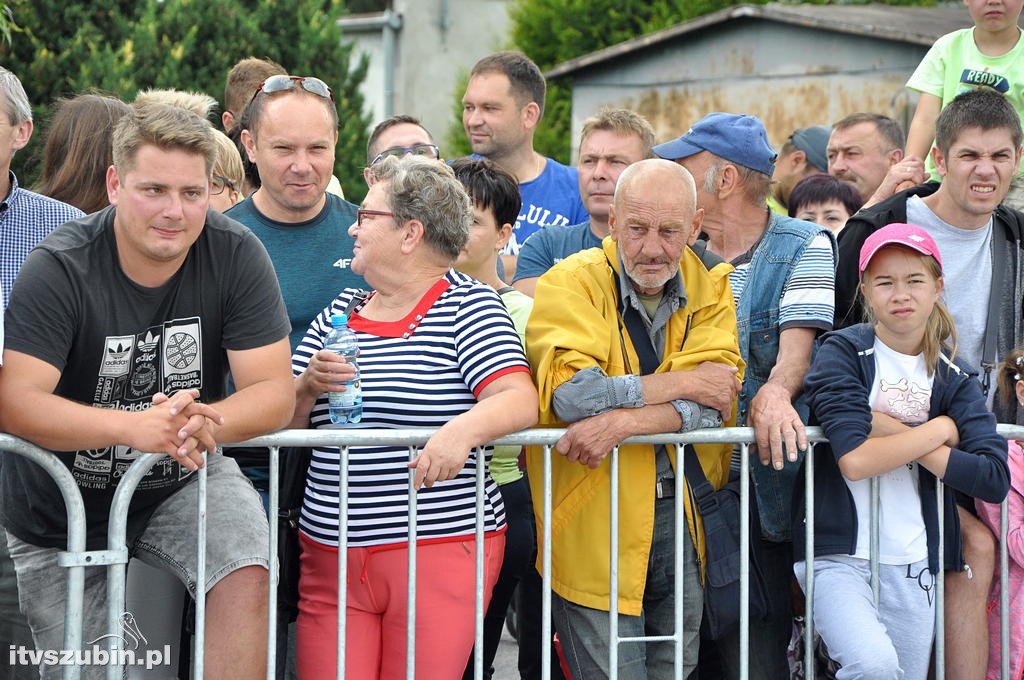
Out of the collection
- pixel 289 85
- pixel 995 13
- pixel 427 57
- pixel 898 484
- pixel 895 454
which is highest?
pixel 427 57

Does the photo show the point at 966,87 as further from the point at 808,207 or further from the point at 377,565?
the point at 377,565

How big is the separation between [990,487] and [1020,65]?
251cm

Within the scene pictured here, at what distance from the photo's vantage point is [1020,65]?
543 centimetres

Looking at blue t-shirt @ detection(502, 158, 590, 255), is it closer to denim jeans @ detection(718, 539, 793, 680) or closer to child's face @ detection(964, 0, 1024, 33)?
child's face @ detection(964, 0, 1024, 33)

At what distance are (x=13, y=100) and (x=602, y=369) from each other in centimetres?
215

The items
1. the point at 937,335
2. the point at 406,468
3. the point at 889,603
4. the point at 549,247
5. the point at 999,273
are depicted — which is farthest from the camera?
the point at 549,247

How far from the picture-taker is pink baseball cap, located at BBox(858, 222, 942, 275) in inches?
156

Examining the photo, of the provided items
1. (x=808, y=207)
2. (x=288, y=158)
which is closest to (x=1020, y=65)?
(x=808, y=207)

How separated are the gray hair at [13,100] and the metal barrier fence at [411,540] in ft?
3.95

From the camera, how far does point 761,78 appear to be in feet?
60.1

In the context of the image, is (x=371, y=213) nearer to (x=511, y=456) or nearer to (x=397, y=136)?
(x=511, y=456)

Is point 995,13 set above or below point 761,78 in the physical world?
below

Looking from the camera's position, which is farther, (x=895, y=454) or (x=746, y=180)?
(x=746, y=180)

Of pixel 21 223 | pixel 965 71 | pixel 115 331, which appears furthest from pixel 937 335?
pixel 21 223
